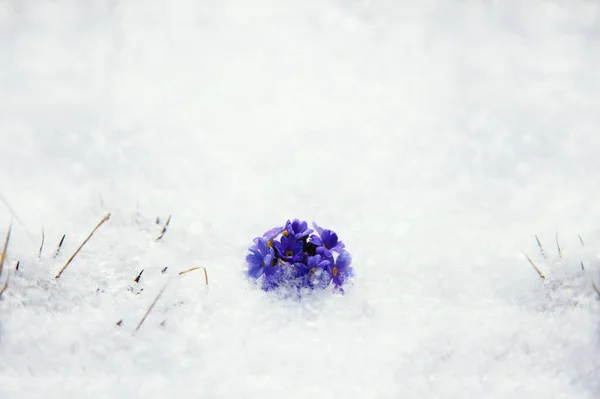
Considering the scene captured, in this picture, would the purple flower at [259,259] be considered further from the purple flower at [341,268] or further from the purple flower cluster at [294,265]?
the purple flower at [341,268]

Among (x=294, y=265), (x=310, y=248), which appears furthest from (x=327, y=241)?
(x=294, y=265)

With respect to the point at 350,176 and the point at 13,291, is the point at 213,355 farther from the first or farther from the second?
the point at 350,176

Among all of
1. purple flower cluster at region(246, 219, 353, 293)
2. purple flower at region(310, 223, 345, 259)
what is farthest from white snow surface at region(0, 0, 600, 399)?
purple flower at region(310, 223, 345, 259)

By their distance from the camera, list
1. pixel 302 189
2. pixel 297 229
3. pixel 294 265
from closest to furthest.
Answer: pixel 294 265, pixel 297 229, pixel 302 189

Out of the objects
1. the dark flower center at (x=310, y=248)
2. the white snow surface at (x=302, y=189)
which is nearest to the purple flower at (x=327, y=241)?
the dark flower center at (x=310, y=248)

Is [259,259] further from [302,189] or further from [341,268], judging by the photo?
[302,189]

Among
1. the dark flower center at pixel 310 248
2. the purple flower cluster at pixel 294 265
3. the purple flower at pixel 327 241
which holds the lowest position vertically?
the purple flower cluster at pixel 294 265

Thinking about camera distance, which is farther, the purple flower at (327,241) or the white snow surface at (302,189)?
the purple flower at (327,241)
